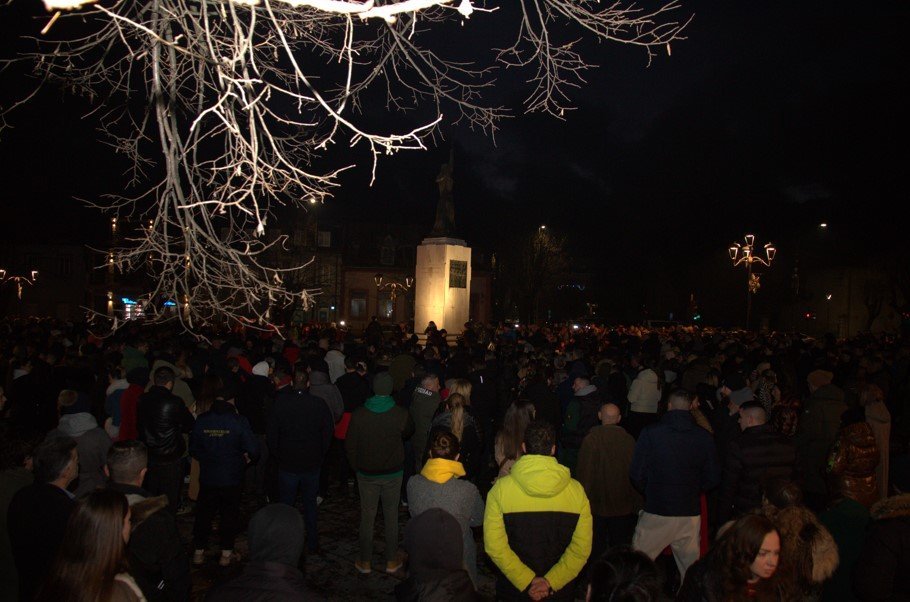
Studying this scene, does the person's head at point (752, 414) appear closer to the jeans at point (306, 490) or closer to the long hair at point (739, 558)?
the long hair at point (739, 558)

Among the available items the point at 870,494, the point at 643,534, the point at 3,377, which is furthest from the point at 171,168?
the point at 3,377

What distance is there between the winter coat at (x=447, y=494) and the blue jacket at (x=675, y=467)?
1.80 metres

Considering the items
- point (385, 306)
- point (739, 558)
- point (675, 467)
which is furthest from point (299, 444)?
point (385, 306)

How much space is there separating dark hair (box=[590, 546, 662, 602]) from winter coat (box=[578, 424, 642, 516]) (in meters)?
3.40

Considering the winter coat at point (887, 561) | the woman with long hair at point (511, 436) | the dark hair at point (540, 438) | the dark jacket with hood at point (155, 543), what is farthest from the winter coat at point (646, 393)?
the dark jacket with hood at point (155, 543)

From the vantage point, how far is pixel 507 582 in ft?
14.3

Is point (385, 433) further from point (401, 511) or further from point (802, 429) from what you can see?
point (802, 429)

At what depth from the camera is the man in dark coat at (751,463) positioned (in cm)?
546

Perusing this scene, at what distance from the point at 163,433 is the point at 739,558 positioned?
592cm

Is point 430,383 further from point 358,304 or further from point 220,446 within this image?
point 358,304

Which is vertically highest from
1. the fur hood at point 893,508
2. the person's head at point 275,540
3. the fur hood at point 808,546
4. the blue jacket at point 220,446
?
the fur hood at point 893,508

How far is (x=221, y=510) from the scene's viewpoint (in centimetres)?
667

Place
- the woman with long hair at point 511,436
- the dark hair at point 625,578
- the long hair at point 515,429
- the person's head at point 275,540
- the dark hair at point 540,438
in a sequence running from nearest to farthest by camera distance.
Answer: the dark hair at point 625,578 → the person's head at point 275,540 → the dark hair at point 540,438 → the woman with long hair at point 511,436 → the long hair at point 515,429

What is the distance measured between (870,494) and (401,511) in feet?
18.8
